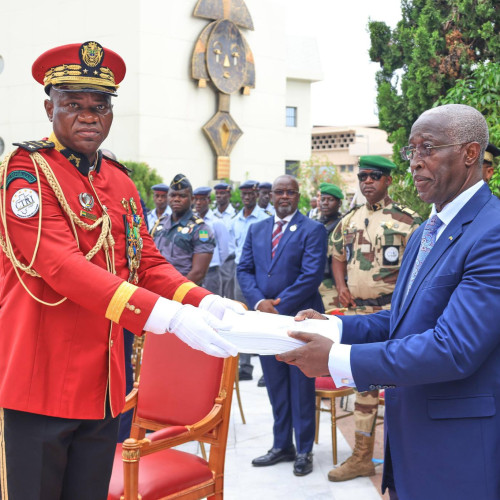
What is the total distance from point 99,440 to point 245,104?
2374 centimetres

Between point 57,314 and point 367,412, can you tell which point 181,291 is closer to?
point 57,314

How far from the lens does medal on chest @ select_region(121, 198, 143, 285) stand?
2.30 meters

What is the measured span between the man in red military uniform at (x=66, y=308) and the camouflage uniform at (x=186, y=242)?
11.8 feet

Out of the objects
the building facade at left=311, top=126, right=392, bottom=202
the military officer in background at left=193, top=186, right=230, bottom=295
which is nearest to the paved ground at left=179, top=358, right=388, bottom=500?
the military officer in background at left=193, top=186, right=230, bottom=295

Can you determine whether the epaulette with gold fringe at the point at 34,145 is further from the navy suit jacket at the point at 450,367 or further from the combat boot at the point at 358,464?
the combat boot at the point at 358,464

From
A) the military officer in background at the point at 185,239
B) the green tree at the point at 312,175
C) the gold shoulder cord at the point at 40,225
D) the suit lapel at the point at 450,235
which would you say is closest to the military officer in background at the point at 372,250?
the military officer in background at the point at 185,239

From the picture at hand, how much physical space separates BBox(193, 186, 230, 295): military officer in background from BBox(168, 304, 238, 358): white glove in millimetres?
4935

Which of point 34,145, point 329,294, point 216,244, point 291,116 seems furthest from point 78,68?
point 291,116

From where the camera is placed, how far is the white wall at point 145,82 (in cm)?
2153

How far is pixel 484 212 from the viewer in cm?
197

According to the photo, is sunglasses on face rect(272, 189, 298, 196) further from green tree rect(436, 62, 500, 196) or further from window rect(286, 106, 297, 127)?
window rect(286, 106, 297, 127)

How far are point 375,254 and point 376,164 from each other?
2.07ft

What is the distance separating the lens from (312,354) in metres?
2.11

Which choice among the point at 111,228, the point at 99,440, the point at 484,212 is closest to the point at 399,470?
the point at 484,212
